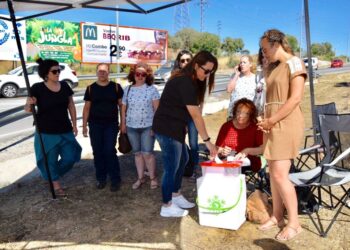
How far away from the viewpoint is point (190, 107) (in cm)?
321

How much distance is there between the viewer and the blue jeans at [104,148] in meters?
4.42

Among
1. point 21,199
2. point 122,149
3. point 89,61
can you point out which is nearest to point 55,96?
point 122,149

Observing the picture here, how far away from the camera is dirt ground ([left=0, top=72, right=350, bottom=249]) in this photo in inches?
126

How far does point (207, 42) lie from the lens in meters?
69.6

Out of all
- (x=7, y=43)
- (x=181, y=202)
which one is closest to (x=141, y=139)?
(x=181, y=202)

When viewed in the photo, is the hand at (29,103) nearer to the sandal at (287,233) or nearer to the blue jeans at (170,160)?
the blue jeans at (170,160)

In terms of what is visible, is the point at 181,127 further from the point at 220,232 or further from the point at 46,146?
the point at 46,146

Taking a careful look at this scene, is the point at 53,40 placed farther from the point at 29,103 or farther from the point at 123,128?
the point at 29,103

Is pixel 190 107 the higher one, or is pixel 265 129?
pixel 190 107

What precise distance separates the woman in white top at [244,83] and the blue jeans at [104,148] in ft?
4.80

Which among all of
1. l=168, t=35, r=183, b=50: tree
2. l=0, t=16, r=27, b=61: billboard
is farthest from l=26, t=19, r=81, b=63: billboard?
l=168, t=35, r=183, b=50: tree

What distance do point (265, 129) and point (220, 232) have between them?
103cm

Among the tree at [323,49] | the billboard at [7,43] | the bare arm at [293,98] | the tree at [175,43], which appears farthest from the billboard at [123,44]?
the tree at [323,49]

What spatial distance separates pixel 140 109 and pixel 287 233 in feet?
6.60
